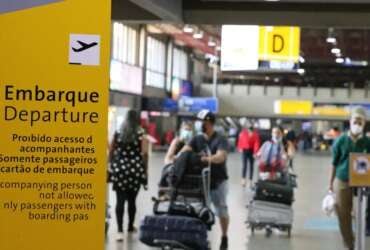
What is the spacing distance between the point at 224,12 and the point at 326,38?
9666 millimetres

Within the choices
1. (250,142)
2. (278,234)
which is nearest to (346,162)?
(278,234)

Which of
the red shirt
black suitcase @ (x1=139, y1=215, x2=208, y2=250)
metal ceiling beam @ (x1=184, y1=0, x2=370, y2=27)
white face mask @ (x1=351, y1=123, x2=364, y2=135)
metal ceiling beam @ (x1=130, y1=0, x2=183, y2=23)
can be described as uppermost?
metal ceiling beam @ (x1=184, y1=0, x2=370, y2=27)

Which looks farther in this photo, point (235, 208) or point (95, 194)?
point (235, 208)

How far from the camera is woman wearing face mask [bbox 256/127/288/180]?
13.2 meters

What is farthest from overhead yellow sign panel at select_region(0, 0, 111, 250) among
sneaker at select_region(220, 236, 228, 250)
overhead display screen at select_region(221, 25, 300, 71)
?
overhead display screen at select_region(221, 25, 300, 71)

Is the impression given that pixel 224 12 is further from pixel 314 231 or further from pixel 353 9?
pixel 314 231

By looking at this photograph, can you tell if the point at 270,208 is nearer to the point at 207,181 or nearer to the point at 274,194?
the point at 274,194

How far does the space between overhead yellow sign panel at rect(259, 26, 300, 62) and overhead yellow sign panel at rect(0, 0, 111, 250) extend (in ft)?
22.7

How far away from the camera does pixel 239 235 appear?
10734mm

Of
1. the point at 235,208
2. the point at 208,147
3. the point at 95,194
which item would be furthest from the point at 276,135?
the point at 95,194

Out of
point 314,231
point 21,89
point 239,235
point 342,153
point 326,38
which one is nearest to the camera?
point 21,89

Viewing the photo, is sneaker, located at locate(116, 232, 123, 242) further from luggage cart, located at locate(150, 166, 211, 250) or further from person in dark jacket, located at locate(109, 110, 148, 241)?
luggage cart, located at locate(150, 166, 211, 250)

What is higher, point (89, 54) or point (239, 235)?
point (89, 54)

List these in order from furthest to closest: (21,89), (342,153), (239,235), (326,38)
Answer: (326,38)
(239,235)
(342,153)
(21,89)
